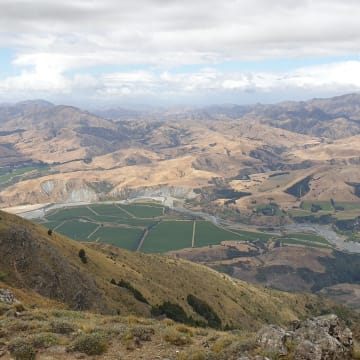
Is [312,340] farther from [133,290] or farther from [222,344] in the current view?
[133,290]

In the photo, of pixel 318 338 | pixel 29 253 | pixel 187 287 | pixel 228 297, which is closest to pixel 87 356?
pixel 318 338

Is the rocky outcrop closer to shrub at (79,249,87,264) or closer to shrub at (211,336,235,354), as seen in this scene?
shrub at (211,336,235,354)

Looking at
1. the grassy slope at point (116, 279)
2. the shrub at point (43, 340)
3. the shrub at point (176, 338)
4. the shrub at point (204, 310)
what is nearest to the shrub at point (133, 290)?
the grassy slope at point (116, 279)

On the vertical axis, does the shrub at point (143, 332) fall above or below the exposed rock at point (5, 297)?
above

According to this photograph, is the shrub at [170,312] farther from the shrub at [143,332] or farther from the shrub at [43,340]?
the shrub at [43,340]

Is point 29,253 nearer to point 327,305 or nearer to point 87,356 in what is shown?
point 87,356

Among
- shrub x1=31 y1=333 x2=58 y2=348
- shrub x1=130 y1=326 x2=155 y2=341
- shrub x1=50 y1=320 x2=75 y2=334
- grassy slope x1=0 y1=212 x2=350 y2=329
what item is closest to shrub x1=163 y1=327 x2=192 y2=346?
shrub x1=130 y1=326 x2=155 y2=341
